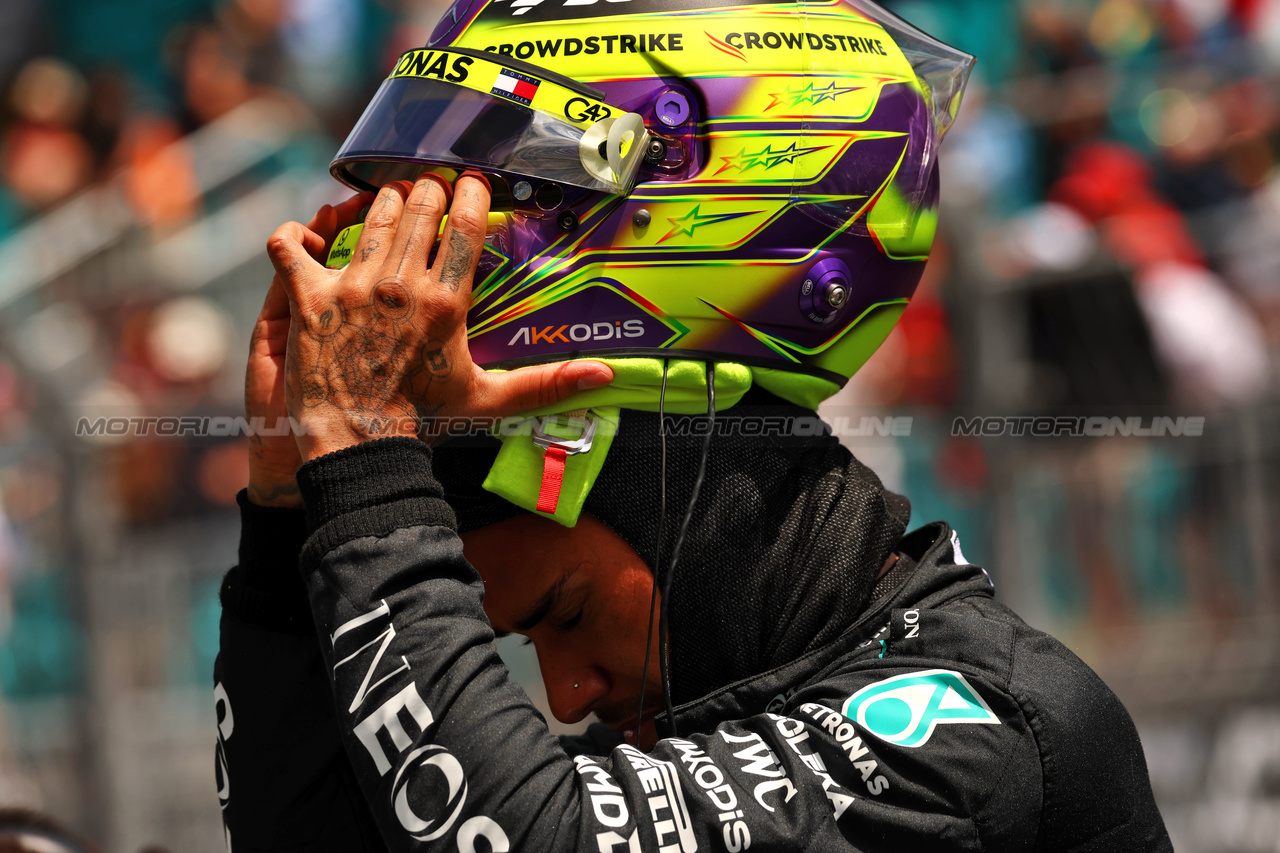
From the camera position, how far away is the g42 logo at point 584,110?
206cm

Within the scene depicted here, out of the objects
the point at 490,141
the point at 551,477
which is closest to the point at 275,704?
the point at 551,477

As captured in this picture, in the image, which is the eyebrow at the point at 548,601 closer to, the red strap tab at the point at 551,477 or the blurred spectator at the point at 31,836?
the red strap tab at the point at 551,477

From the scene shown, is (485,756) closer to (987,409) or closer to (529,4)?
(529,4)

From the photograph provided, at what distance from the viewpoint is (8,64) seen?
9.19 metres

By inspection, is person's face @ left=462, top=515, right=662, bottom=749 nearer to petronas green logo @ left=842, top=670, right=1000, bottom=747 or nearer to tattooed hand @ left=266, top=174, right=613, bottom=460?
tattooed hand @ left=266, top=174, right=613, bottom=460

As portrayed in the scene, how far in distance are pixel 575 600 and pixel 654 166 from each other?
29.7 inches

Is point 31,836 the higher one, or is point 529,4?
point 529,4

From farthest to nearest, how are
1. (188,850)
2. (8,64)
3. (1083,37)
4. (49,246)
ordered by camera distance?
(8,64), (1083,37), (49,246), (188,850)

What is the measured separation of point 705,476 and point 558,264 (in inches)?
17.4

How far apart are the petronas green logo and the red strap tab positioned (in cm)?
57

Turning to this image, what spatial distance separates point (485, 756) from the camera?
5.37ft

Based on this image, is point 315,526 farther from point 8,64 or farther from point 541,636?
point 8,64

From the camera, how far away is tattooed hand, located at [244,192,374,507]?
2.05m

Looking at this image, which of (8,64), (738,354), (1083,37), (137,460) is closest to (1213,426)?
(1083,37)
